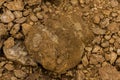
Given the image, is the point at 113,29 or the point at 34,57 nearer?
the point at 34,57

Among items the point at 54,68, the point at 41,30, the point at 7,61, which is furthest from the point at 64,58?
the point at 7,61

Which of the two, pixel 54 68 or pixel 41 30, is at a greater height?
pixel 41 30

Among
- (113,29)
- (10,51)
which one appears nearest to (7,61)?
(10,51)

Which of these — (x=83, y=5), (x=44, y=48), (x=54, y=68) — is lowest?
(x=54, y=68)

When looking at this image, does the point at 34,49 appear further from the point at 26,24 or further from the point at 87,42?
the point at 87,42
